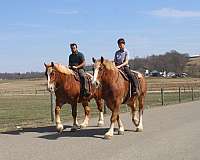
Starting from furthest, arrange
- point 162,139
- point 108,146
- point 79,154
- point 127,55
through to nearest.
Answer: point 127,55 < point 162,139 < point 108,146 < point 79,154

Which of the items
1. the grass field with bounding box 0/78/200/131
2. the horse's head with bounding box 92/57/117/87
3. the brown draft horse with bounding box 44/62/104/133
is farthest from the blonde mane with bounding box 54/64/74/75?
the grass field with bounding box 0/78/200/131

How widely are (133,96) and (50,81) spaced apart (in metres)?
2.68

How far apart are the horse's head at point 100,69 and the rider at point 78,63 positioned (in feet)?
4.99

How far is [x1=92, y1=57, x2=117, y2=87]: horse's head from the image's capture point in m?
12.7

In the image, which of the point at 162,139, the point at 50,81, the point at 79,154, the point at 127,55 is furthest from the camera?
the point at 127,55

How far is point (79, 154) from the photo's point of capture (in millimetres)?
9766

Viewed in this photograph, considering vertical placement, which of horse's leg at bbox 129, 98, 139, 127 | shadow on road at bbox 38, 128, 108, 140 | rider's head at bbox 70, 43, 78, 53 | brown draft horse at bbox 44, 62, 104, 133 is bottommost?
shadow on road at bbox 38, 128, 108, 140

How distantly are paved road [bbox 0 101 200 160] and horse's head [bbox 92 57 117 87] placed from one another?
153 cm

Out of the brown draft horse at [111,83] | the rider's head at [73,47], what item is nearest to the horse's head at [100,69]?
the brown draft horse at [111,83]

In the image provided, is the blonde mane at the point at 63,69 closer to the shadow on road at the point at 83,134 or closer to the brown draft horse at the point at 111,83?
the brown draft horse at the point at 111,83

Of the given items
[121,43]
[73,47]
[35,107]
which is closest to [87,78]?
[73,47]

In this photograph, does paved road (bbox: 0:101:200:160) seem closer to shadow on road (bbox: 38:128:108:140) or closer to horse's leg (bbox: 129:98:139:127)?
shadow on road (bbox: 38:128:108:140)

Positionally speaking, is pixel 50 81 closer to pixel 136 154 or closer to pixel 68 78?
pixel 68 78

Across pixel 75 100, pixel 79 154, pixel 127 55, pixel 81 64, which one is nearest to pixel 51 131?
pixel 75 100
